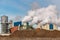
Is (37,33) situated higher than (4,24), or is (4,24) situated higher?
(4,24)

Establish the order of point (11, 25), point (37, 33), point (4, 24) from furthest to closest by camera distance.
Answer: point (11, 25) → point (4, 24) → point (37, 33)

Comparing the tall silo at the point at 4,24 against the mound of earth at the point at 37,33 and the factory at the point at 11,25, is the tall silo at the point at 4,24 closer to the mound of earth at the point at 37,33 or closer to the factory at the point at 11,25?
the factory at the point at 11,25

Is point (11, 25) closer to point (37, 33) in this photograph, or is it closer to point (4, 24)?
point (4, 24)

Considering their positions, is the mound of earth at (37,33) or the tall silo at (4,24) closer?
the mound of earth at (37,33)

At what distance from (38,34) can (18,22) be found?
32.7m

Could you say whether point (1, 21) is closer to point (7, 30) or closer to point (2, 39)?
point (7, 30)

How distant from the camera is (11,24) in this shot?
2576 inches

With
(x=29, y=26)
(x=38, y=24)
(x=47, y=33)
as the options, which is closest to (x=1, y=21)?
(x=29, y=26)

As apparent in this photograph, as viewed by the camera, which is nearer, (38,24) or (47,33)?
(47,33)

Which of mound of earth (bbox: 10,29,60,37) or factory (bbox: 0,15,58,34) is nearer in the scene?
mound of earth (bbox: 10,29,60,37)

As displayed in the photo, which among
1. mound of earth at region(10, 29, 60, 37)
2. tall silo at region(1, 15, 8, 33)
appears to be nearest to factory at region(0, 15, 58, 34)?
tall silo at region(1, 15, 8, 33)

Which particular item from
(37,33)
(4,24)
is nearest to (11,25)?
(4,24)

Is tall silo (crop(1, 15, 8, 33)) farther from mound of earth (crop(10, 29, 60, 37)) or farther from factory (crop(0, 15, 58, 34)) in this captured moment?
mound of earth (crop(10, 29, 60, 37))

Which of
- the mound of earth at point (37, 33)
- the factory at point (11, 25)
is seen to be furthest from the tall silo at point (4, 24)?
the mound of earth at point (37, 33)
